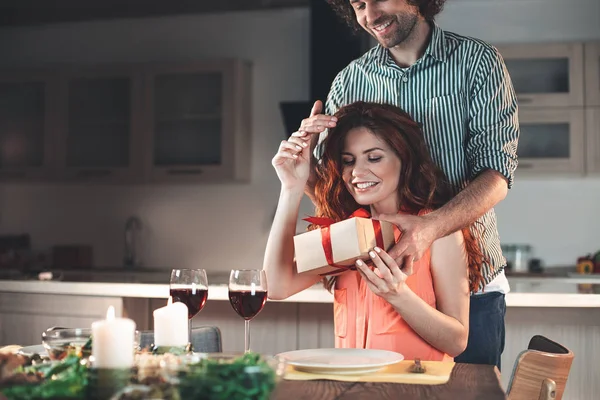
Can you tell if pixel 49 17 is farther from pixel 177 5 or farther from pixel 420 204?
pixel 420 204

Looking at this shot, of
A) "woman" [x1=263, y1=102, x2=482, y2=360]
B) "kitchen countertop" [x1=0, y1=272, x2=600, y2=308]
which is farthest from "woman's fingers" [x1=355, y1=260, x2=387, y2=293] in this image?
"kitchen countertop" [x1=0, y1=272, x2=600, y2=308]

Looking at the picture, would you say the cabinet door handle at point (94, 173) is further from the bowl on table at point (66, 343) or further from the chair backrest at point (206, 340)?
the bowl on table at point (66, 343)

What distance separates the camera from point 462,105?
6.77 feet

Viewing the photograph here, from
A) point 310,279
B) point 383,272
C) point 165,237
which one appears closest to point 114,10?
point 165,237

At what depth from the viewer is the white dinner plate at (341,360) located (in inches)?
54.0

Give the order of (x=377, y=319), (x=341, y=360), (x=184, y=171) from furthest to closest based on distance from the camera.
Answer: (x=184, y=171) < (x=377, y=319) < (x=341, y=360)

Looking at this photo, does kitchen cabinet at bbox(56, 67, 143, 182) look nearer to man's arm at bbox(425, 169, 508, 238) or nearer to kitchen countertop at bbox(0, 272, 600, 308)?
kitchen countertop at bbox(0, 272, 600, 308)

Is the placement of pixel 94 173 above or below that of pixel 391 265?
above

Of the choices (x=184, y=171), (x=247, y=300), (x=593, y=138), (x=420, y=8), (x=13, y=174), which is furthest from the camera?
(x=13, y=174)

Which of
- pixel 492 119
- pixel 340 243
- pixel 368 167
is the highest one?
pixel 492 119

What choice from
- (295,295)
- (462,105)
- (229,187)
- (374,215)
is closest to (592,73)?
(229,187)

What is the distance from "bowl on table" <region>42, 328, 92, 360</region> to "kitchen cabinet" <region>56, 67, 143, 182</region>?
3.79 metres

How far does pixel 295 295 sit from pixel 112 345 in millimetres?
1871

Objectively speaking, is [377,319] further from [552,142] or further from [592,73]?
[592,73]
